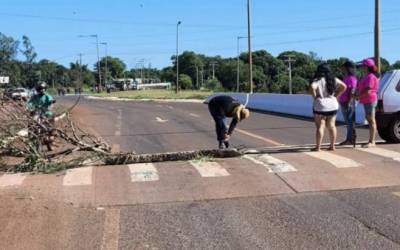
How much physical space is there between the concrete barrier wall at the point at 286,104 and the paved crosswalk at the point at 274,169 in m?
12.4

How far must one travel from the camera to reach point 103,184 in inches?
367

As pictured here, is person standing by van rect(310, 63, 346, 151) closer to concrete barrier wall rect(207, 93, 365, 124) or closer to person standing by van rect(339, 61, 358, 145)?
person standing by van rect(339, 61, 358, 145)

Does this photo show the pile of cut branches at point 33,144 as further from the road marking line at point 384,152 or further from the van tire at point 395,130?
the van tire at point 395,130

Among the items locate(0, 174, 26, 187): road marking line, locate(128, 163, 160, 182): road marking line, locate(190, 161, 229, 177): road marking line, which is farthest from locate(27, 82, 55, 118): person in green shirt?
locate(190, 161, 229, 177): road marking line

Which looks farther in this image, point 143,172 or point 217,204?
point 143,172

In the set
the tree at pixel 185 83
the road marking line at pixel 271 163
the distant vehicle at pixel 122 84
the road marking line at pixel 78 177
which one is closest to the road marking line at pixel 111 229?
the road marking line at pixel 78 177

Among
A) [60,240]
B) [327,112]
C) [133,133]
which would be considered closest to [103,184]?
[60,240]

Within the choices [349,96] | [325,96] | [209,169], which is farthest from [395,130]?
[209,169]

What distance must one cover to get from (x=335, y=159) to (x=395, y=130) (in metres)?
3.64

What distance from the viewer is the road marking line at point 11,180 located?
31.2 feet

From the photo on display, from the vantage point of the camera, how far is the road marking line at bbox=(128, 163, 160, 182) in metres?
9.65

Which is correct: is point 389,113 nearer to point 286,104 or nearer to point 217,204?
point 217,204

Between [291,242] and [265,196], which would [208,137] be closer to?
[265,196]

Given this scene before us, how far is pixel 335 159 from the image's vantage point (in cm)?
1081
